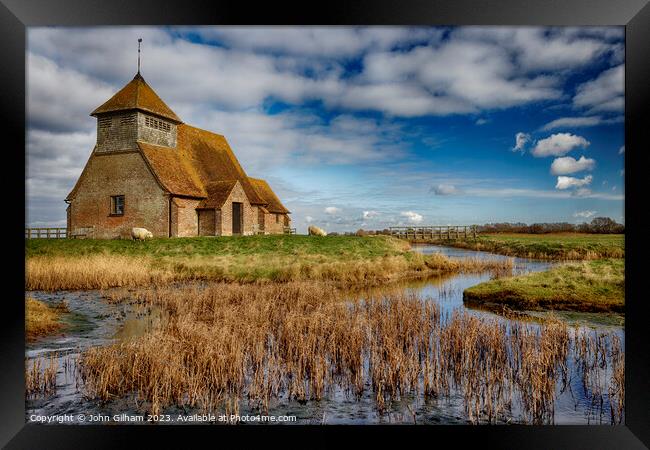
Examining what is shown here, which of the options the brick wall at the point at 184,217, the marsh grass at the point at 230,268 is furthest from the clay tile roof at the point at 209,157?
the marsh grass at the point at 230,268

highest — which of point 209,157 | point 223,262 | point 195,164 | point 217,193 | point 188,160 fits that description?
point 209,157

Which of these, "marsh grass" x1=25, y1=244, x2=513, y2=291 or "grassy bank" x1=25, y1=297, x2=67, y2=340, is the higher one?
"marsh grass" x1=25, y1=244, x2=513, y2=291

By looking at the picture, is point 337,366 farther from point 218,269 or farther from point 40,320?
point 218,269

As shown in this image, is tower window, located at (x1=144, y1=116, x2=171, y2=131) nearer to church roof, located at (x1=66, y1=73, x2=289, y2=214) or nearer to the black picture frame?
church roof, located at (x1=66, y1=73, x2=289, y2=214)

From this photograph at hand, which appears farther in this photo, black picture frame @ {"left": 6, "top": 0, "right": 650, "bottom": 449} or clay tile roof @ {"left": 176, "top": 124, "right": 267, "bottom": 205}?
clay tile roof @ {"left": 176, "top": 124, "right": 267, "bottom": 205}

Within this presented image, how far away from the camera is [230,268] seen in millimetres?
20812

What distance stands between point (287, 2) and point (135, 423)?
652 centimetres

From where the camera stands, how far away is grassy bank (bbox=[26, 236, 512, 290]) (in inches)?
696

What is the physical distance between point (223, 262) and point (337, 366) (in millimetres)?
14527

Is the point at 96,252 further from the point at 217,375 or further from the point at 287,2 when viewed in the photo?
the point at 287,2

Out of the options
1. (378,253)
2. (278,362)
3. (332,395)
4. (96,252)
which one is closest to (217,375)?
(278,362)

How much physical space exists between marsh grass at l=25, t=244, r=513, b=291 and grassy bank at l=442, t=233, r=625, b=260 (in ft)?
18.1

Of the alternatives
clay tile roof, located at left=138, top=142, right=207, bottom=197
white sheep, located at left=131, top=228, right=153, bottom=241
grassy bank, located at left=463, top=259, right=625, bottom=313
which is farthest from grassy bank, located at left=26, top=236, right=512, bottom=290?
grassy bank, located at left=463, top=259, right=625, bottom=313

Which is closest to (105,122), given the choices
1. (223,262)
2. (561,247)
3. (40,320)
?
(223,262)
